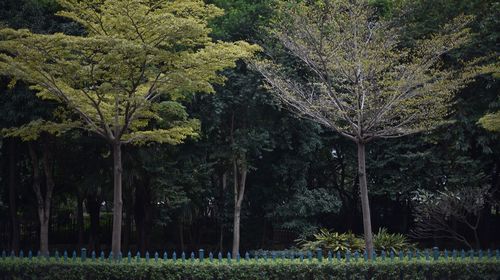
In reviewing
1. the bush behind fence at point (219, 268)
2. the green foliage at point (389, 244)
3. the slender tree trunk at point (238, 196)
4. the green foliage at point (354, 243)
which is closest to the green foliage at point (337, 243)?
the green foliage at point (354, 243)

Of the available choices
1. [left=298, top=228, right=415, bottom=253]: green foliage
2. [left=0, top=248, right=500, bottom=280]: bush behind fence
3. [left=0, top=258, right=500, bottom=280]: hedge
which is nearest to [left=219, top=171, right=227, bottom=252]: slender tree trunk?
[left=298, top=228, right=415, bottom=253]: green foliage

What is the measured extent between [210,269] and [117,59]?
12.6 ft

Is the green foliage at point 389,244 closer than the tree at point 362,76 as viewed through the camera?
No

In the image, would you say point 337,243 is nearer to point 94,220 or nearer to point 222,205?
point 222,205

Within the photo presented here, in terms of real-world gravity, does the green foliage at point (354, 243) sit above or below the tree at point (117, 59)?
below

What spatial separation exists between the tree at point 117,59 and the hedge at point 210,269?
1.02 m

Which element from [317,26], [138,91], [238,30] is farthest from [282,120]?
[138,91]

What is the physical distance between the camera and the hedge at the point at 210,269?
395 inches

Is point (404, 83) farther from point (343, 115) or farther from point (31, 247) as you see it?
point (31, 247)

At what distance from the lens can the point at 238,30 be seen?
1762 centimetres

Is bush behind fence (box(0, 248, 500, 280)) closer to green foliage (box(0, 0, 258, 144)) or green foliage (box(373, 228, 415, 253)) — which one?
green foliage (box(0, 0, 258, 144))

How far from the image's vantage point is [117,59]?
10.2 metres

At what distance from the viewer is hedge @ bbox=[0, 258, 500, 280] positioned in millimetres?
10023

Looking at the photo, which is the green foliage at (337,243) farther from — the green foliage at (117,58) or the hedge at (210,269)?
the green foliage at (117,58)
